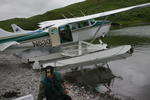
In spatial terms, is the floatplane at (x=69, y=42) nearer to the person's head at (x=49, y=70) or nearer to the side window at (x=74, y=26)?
the side window at (x=74, y=26)

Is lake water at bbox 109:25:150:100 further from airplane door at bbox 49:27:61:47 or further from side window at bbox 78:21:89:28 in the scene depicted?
airplane door at bbox 49:27:61:47

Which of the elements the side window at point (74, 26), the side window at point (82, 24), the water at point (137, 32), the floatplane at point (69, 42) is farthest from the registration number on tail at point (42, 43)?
the water at point (137, 32)

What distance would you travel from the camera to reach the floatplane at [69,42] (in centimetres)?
1473

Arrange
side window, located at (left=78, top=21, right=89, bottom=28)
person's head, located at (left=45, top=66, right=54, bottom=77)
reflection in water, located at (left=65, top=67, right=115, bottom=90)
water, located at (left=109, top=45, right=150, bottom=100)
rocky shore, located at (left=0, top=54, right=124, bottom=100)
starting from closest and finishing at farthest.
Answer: person's head, located at (left=45, top=66, right=54, bottom=77) < rocky shore, located at (left=0, top=54, right=124, bottom=100) < water, located at (left=109, top=45, right=150, bottom=100) < reflection in water, located at (left=65, top=67, right=115, bottom=90) < side window, located at (left=78, top=21, right=89, bottom=28)

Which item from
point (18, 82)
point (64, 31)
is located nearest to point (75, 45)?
point (64, 31)

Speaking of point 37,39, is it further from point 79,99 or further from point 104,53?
point 79,99

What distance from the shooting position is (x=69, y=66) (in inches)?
561

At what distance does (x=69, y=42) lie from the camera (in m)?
16.0

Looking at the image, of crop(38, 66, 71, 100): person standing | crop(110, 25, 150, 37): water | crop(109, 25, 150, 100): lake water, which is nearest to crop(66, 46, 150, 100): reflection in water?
crop(109, 25, 150, 100): lake water

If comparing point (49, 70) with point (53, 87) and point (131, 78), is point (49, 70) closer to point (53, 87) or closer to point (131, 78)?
point (53, 87)

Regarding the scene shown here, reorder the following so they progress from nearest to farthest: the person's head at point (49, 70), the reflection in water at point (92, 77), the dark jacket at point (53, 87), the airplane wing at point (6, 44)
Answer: the person's head at point (49, 70)
the dark jacket at point (53, 87)
the reflection in water at point (92, 77)
the airplane wing at point (6, 44)

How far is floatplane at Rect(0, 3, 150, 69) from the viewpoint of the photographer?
1473cm

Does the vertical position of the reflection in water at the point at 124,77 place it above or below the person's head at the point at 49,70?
below

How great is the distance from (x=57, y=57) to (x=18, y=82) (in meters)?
3.95
